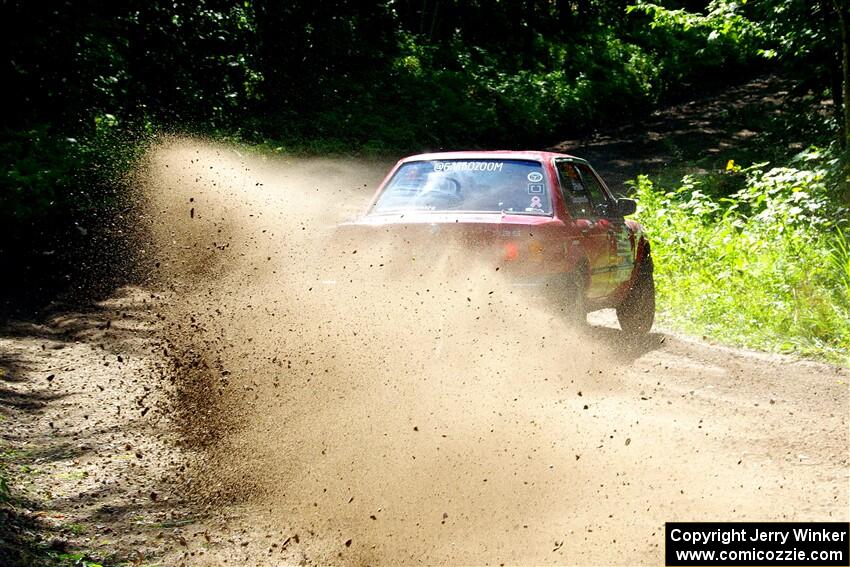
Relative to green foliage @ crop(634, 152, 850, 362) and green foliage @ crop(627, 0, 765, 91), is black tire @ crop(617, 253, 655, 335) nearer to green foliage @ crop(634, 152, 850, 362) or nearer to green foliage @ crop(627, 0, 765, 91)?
green foliage @ crop(634, 152, 850, 362)

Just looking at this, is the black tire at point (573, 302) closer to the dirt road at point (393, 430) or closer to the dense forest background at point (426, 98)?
the dirt road at point (393, 430)

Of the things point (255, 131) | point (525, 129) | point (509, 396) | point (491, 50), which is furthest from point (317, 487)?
point (491, 50)

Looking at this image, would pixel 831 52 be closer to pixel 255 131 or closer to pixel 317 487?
pixel 255 131

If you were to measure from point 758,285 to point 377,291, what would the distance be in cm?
513

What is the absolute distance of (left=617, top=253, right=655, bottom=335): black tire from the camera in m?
9.28

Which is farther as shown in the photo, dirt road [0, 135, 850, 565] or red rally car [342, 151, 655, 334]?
red rally car [342, 151, 655, 334]

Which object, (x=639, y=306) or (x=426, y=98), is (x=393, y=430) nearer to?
(x=639, y=306)

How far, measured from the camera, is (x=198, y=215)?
1112 cm

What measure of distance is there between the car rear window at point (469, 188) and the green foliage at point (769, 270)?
3054 mm

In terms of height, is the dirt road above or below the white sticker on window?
below

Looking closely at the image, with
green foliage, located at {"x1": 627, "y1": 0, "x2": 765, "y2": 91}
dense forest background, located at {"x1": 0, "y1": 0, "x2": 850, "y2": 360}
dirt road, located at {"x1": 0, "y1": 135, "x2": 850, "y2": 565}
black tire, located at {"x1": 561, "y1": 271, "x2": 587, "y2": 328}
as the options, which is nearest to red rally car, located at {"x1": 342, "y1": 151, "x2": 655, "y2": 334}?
black tire, located at {"x1": 561, "y1": 271, "x2": 587, "y2": 328}

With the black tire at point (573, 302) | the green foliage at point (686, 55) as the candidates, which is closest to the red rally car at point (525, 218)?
the black tire at point (573, 302)

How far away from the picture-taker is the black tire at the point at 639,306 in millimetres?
9280

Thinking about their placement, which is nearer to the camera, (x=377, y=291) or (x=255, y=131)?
(x=377, y=291)
